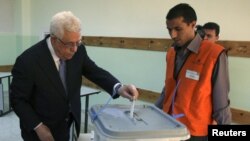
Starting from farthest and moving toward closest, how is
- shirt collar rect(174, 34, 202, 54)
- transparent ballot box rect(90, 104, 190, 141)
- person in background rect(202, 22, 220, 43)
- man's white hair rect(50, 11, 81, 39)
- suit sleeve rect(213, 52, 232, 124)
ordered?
1. person in background rect(202, 22, 220, 43)
2. shirt collar rect(174, 34, 202, 54)
3. suit sleeve rect(213, 52, 232, 124)
4. man's white hair rect(50, 11, 81, 39)
5. transparent ballot box rect(90, 104, 190, 141)

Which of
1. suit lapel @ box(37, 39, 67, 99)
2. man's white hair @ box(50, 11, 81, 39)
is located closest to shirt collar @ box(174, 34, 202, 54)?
man's white hair @ box(50, 11, 81, 39)

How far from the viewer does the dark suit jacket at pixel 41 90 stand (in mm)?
1342

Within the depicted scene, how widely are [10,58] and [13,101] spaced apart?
15.5 ft

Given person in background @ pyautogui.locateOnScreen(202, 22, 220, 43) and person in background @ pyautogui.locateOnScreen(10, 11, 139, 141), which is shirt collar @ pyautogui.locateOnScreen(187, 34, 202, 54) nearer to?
person in background @ pyautogui.locateOnScreen(10, 11, 139, 141)

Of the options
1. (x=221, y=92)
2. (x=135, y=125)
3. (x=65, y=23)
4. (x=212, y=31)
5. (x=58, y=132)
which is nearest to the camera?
A: (x=135, y=125)

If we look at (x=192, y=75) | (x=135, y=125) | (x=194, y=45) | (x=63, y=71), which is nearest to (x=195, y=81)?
(x=192, y=75)

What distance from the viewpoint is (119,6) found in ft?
13.0

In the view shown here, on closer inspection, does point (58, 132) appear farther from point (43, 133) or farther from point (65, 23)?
point (65, 23)

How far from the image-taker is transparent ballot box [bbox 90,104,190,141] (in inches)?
35.8

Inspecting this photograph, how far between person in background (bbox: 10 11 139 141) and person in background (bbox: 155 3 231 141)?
30 centimetres

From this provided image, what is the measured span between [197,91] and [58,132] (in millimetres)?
750

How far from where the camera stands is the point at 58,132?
147cm

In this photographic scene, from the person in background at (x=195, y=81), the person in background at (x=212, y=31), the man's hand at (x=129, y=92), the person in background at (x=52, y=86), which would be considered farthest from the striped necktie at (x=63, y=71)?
the person in background at (x=212, y=31)

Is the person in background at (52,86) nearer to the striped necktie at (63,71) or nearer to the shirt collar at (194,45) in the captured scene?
the striped necktie at (63,71)
